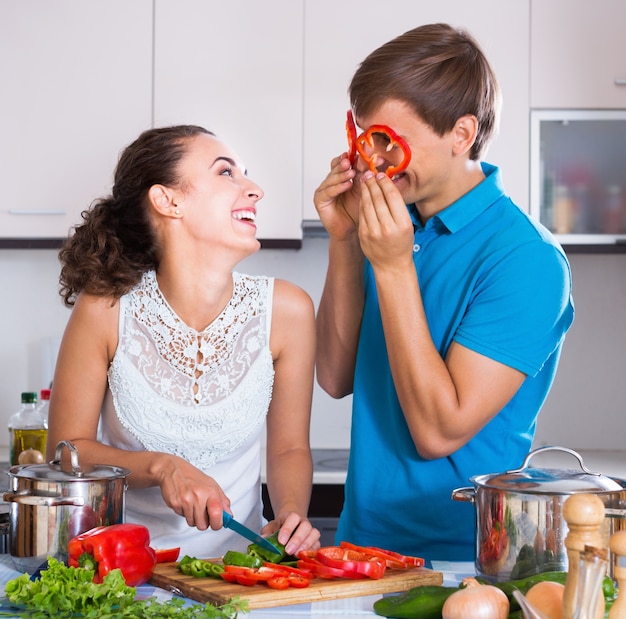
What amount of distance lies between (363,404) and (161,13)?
1820 mm

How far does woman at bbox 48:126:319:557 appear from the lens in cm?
169

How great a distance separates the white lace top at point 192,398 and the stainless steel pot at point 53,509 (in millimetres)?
429

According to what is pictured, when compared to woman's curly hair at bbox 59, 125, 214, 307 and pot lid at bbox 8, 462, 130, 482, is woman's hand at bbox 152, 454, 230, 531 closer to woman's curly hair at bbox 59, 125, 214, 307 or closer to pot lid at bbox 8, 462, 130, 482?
pot lid at bbox 8, 462, 130, 482

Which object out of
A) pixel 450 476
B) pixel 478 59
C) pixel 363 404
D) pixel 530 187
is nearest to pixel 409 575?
pixel 450 476

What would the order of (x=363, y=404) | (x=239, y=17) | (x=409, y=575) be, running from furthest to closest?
(x=239, y=17)
(x=363, y=404)
(x=409, y=575)

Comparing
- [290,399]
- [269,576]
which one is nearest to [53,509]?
[269,576]

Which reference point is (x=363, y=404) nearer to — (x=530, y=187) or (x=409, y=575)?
Result: (x=409, y=575)

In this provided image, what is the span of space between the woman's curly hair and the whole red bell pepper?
Result: 0.65 metres

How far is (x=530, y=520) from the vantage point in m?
1.10

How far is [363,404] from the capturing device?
5.57 feet

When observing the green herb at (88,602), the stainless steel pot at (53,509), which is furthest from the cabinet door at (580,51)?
the green herb at (88,602)

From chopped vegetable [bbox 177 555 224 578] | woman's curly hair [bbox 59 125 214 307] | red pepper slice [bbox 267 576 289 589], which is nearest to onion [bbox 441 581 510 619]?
red pepper slice [bbox 267 576 289 589]

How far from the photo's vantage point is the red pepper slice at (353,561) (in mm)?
1192

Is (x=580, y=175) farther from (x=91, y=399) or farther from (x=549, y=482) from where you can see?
(x=549, y=482)
